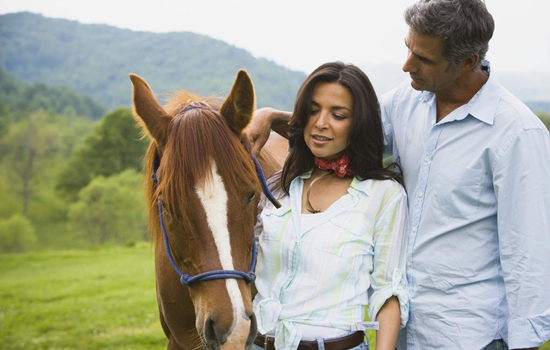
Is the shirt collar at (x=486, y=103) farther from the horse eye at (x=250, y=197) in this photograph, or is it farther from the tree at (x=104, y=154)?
the tree at (x=104, y=154)

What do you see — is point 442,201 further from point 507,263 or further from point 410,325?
point 410,325

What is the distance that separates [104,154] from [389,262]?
46935 mm

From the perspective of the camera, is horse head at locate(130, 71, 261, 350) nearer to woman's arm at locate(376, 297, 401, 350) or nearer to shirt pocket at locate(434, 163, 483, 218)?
woman's arm at locate(376, 297, 401, 350)

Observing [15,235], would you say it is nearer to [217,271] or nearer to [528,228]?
[217,271]

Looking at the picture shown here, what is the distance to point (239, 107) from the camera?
8.33 ft

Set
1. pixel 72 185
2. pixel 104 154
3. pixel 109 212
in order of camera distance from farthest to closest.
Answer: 1. pixel 72 185
2. pixel 104 154
3. pixel 109 212

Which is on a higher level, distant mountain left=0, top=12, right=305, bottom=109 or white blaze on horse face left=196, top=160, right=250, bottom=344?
distant mountain left=0, top=12, right=305, bottom=109

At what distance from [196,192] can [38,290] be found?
607 inches

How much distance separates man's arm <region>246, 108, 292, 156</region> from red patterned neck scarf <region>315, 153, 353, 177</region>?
51cm

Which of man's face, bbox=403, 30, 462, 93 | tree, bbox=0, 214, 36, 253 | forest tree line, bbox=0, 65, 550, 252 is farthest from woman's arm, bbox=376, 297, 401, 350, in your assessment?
tree, bbox=0, 214, 36, 253

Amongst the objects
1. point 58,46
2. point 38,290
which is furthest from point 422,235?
point 58,46

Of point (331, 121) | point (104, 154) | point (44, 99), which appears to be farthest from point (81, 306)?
point (44, 99)

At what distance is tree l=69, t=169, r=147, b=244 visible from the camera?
128ft

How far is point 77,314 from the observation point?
1091cm
